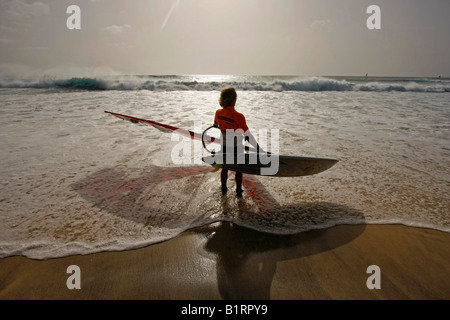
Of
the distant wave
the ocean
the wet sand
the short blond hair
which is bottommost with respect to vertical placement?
the wet sand

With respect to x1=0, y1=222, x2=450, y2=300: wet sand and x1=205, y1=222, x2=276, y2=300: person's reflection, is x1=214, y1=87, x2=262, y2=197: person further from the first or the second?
x1=0, y1=222, x2=450, y2=300: wet sand

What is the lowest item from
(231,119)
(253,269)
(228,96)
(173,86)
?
(253,269)

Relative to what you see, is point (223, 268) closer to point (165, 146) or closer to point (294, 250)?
point (294, 250)

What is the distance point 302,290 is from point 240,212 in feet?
4.43

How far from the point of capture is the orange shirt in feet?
10.6

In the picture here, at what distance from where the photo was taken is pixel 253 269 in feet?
7.41

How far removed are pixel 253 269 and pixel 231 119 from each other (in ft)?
Answer: 6.42

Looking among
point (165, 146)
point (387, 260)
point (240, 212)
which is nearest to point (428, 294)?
point (387, 260)

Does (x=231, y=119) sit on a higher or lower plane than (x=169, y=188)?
higher

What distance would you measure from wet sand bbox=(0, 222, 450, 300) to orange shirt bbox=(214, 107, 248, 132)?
1462 millimetres

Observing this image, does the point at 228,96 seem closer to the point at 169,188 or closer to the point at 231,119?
the point at 231,119

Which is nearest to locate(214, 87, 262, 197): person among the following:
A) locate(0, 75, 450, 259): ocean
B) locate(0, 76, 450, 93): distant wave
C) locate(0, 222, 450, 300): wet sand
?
locate(0, 75, 450, 259): ocean

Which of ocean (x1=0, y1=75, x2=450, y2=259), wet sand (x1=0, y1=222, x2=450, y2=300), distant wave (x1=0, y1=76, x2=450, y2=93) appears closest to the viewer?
wet sand (x1=0, y1=222, x2=450, y2=300)

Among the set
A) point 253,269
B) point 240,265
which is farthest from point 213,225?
point 253,269
